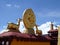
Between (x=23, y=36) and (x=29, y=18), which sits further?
(x=29, y=18)

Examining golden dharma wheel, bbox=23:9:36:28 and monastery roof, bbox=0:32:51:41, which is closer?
monastery roof, bbox=0:32:51:41

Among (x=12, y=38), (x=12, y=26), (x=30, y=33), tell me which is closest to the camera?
(x=12, y=38)

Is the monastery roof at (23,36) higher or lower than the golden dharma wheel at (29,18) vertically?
lower

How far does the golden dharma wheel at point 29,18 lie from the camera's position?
55.2ft

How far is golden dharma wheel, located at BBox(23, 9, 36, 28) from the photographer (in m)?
16.8

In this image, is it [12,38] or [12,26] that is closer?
[12,38]

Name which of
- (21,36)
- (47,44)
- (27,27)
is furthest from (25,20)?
(47,44)

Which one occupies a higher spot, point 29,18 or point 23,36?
point 29,18

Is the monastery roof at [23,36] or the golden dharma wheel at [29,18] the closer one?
the monastery roof at [23,36]

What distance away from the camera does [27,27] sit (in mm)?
17016

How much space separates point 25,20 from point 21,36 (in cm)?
194

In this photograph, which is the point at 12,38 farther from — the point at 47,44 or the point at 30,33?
the point at 47,44

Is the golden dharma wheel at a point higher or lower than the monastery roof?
higher

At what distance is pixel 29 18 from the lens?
1728 cm
